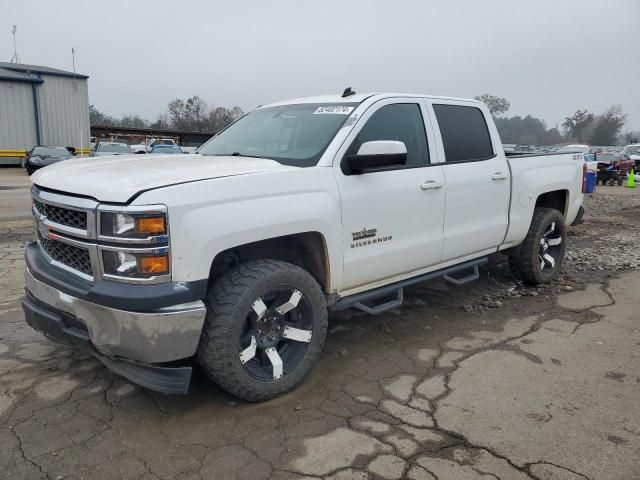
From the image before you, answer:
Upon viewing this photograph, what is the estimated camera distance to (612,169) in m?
25.2

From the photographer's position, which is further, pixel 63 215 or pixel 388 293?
pixel 388 293

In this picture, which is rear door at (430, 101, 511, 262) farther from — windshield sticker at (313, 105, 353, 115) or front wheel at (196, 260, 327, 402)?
front wheel at (196, 260, 327, 402)

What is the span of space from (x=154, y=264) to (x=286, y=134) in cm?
175

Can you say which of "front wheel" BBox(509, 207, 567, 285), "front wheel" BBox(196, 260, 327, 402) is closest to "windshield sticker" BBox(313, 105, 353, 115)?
"front wheel" BBox(196, 260, 327, 402)

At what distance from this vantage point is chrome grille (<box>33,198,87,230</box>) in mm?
2869

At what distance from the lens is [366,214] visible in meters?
3.66

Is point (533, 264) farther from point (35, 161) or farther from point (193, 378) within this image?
point (35, 161)

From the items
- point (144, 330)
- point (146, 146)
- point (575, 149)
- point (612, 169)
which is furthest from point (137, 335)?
point (612, 169)

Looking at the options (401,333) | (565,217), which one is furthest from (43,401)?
(565,217)

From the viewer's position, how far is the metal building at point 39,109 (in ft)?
93.5

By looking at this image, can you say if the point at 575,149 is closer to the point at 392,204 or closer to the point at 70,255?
the point at 392,204

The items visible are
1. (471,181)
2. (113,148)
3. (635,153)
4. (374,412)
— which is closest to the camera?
(374,412)

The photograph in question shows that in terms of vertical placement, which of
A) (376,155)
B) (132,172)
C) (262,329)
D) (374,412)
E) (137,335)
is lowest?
(374,412)

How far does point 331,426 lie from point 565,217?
439cm
